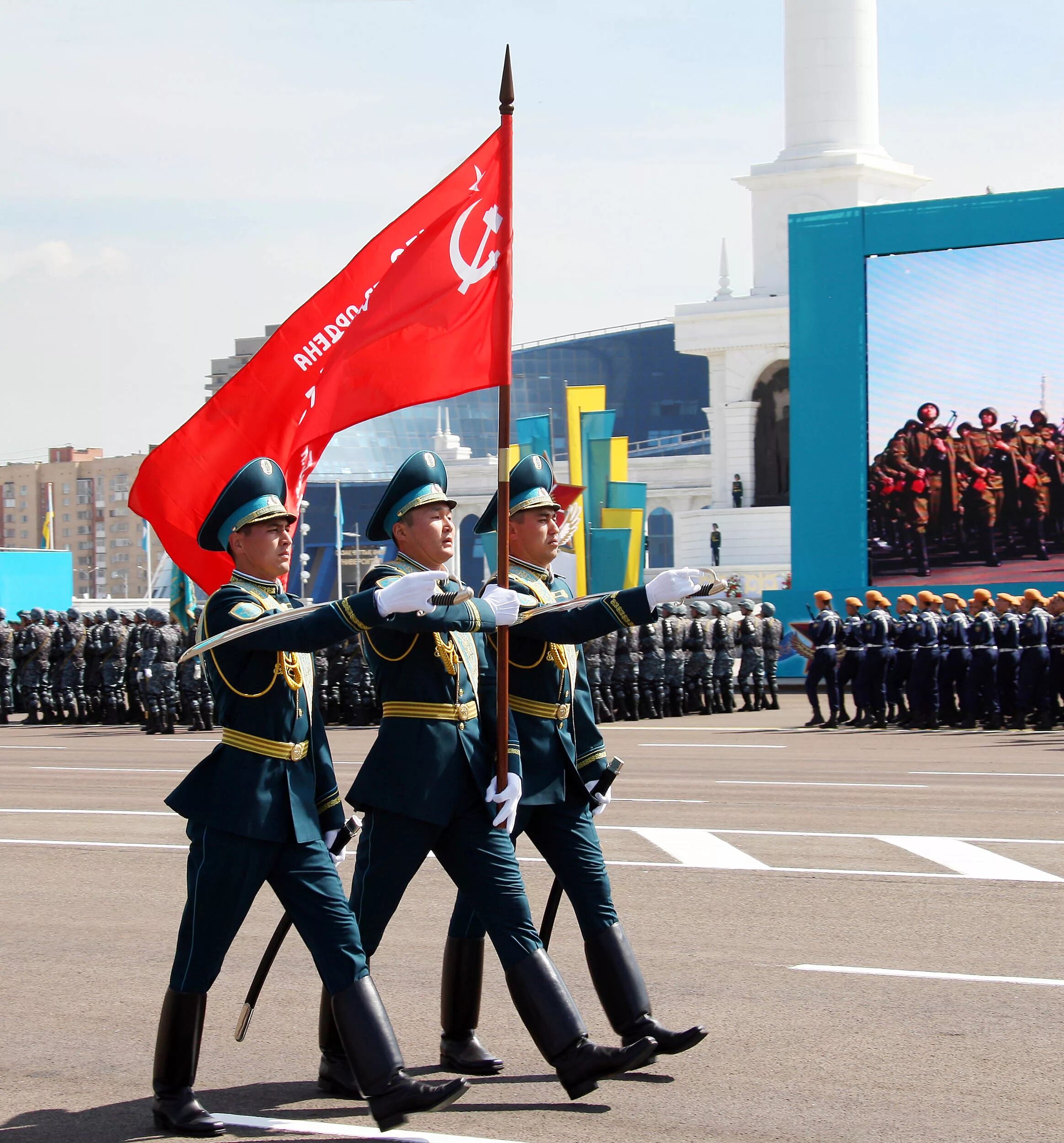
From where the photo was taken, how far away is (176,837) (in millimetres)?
11648

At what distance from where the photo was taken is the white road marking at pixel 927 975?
7.06m

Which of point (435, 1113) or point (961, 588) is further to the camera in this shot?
point (961, 588)

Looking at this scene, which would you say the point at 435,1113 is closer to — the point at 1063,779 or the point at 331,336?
the point at 331,336

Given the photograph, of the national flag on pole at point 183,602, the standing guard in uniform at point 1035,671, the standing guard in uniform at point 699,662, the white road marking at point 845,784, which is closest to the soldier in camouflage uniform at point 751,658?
the standing guard in uniform at point 699,662

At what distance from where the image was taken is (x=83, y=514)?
172 m

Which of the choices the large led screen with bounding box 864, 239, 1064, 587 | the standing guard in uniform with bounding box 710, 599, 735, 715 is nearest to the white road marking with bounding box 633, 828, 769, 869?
the standing guard in uniform with bounding box 710, 599, 735, 715

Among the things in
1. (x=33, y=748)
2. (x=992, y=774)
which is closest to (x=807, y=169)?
(x=33, y=748)

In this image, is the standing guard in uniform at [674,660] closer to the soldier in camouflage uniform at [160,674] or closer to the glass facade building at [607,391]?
the soldier in camouflage uniform at [160,674]

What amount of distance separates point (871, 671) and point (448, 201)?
17026 mm

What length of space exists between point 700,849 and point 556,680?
16.2 ft

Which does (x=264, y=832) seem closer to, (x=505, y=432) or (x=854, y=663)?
(x=505, y=432)

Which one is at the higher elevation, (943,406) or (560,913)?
(943,406)

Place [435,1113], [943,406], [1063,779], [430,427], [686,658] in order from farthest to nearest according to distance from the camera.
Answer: [430,427], [943,406], [686,658], [1063,779], [435,1113]

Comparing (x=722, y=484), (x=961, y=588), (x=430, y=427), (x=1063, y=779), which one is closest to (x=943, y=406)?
(x=961, y=588)
